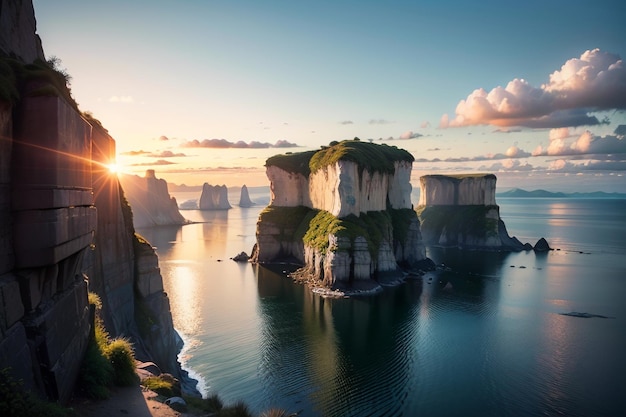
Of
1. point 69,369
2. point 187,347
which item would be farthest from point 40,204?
point 187,347

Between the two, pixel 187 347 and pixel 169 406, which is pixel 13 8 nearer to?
pixel 169 406

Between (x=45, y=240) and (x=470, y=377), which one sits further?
(x=470, y=377)

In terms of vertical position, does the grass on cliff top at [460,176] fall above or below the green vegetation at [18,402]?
above

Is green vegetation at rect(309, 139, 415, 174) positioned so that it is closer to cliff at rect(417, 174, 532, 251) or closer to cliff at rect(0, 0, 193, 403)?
cliff at rect(417, 174, 532, 251)

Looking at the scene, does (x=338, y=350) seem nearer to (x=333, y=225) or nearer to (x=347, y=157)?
(x=333, y=225)

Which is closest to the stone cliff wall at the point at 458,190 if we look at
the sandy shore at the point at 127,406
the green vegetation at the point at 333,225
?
the green vegetation at the point at 333,225

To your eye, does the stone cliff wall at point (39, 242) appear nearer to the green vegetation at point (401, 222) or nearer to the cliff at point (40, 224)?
the cliff at point (40, 224)
